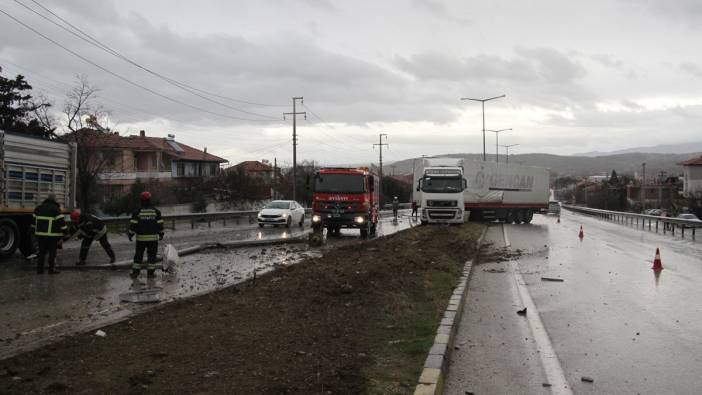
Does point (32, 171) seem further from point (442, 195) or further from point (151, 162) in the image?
point (151, 162)

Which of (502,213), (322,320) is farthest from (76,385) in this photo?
(502,213)

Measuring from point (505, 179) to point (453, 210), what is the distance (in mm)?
10820

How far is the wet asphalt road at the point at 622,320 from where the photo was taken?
5820 millimetres

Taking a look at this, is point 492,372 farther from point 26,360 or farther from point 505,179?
point 505,179

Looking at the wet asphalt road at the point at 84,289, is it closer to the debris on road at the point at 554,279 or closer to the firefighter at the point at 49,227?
the firefighter at the point at 49,227

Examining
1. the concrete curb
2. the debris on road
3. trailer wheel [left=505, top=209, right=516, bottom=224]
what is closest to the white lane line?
the concrete curb

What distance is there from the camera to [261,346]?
6148 mm

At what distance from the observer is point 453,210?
32.6 m

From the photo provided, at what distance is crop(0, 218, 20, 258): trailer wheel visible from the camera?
14969 mm

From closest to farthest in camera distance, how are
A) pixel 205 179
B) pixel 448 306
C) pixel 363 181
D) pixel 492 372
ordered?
1. pixel 492 372
2. pixel 448 306
3. pixel 363 181
4. pixel 205 179

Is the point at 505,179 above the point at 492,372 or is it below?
above

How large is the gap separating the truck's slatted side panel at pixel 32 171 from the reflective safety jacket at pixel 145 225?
536cm

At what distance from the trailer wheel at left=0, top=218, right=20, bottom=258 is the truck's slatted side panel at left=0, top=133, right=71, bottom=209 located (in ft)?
1.46

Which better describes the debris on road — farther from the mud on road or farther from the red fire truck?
the red fire truck
